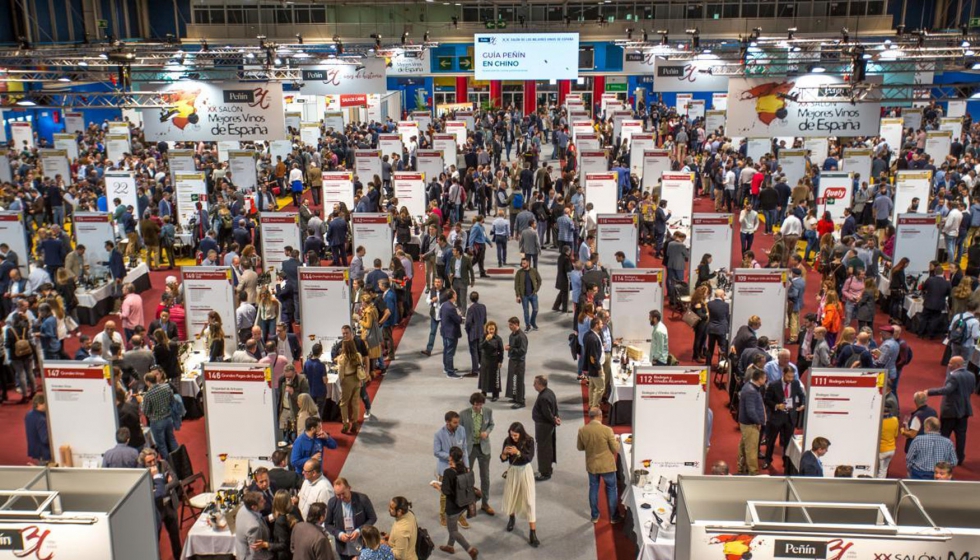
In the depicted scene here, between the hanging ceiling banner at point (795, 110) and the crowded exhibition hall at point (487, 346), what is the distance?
0.06m

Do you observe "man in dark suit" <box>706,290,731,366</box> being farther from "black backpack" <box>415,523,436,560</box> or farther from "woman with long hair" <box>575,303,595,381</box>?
"black backpack" <box>415,523,436,560</box>

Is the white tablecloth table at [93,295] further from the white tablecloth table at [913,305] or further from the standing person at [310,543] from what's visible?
the white tablecloth table at [913,305]

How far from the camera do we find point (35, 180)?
24781 mm

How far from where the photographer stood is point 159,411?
10.6 metres

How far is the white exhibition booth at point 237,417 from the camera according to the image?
10060mm

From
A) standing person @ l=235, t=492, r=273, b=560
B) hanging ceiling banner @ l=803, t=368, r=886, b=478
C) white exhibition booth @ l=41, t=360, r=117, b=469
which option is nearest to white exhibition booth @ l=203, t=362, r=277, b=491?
white exhibition booth @ l=41, t=360, r=117, b=469

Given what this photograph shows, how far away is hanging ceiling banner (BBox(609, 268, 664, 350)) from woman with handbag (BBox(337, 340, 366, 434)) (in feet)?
12.9

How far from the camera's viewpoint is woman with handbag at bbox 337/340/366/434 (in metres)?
12.0

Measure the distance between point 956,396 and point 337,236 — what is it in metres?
12.7

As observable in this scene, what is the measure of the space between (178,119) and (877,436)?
15449mm

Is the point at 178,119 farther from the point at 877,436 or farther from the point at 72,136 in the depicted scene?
the point at 877,436

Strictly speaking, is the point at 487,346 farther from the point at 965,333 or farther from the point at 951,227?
the point at 951,227

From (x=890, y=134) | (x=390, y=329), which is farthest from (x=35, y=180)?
(x=890, y=134)

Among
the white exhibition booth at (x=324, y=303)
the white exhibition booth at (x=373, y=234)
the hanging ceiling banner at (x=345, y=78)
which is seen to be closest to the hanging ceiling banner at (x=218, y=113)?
the white exhibition booth at (x=373, y=234)
